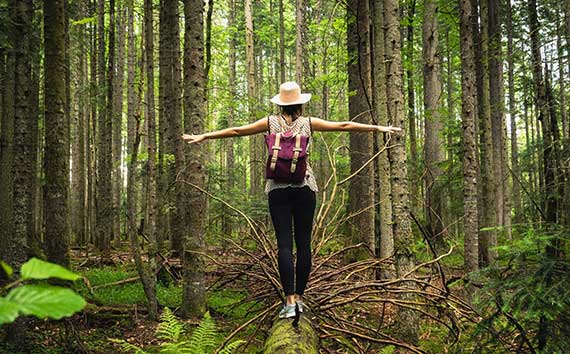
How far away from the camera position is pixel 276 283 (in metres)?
5.76

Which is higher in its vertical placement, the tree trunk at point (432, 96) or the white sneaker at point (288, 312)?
the tree trunk at point (432, 96)

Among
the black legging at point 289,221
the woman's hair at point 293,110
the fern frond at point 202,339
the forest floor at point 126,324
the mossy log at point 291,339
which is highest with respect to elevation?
the woman's hair at point 293,110

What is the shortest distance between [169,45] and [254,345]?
8366mm

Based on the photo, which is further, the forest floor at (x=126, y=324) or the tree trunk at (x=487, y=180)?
the tree trunk at (x=487, y=180)

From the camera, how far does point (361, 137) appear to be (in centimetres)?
1090

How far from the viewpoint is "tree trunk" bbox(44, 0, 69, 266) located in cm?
665

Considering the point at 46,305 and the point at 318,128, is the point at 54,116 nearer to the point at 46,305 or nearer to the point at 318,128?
Result: the point at 318,128

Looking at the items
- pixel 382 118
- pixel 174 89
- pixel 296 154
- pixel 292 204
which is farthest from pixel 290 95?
pixel 174 89

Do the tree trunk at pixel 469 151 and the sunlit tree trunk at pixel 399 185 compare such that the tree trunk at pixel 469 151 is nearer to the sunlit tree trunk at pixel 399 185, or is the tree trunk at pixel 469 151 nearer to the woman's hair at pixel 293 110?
the sunlit tree trunk at pixel 399 185

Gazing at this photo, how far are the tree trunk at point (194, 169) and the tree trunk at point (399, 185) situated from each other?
10.1 ft

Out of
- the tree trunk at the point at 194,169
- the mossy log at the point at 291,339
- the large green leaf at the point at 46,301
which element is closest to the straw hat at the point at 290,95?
the mossy log at the point at 291,339

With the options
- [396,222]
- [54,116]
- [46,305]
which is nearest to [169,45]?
[54,116]

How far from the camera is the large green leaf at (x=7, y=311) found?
96cm

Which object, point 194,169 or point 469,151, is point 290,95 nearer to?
point 194,169
